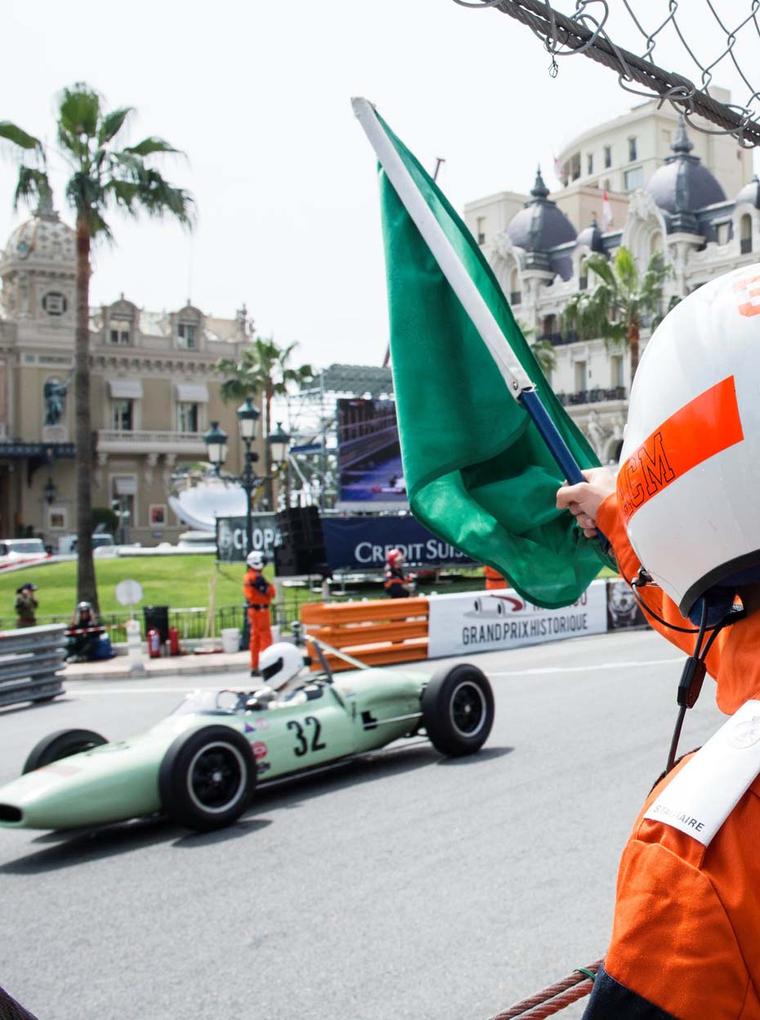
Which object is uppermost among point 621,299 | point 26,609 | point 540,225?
point 540,225

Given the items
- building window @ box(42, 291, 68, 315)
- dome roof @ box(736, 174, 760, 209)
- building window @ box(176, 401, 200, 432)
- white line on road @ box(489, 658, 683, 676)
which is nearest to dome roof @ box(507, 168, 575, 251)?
dome roof @ box(736, 174, 760, 209)

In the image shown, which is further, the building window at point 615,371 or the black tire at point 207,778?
the building window at point 615,371

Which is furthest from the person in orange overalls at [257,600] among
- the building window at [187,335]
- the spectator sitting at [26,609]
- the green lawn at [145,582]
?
the building window at [187,335]

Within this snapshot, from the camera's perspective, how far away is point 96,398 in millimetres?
68188

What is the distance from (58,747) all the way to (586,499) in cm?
632

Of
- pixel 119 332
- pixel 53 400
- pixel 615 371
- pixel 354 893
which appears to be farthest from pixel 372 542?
pixel 119 332

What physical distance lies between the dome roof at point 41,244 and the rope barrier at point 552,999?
6753 centimetres

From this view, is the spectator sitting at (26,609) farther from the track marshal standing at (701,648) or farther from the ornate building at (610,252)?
the ornate building at (610,252)

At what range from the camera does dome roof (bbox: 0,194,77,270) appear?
65812mm

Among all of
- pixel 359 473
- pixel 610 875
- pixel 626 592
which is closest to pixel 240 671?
pixel 626 592

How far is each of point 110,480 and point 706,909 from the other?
68911 mm

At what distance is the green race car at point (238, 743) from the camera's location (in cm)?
714

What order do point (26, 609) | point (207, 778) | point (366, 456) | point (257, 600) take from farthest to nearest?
1. point (366, 456)
2. point (26, 609)
3. point (257, 600)
4. point (207, 778)

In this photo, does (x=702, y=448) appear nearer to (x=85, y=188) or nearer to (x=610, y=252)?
(x=85, y=188)
